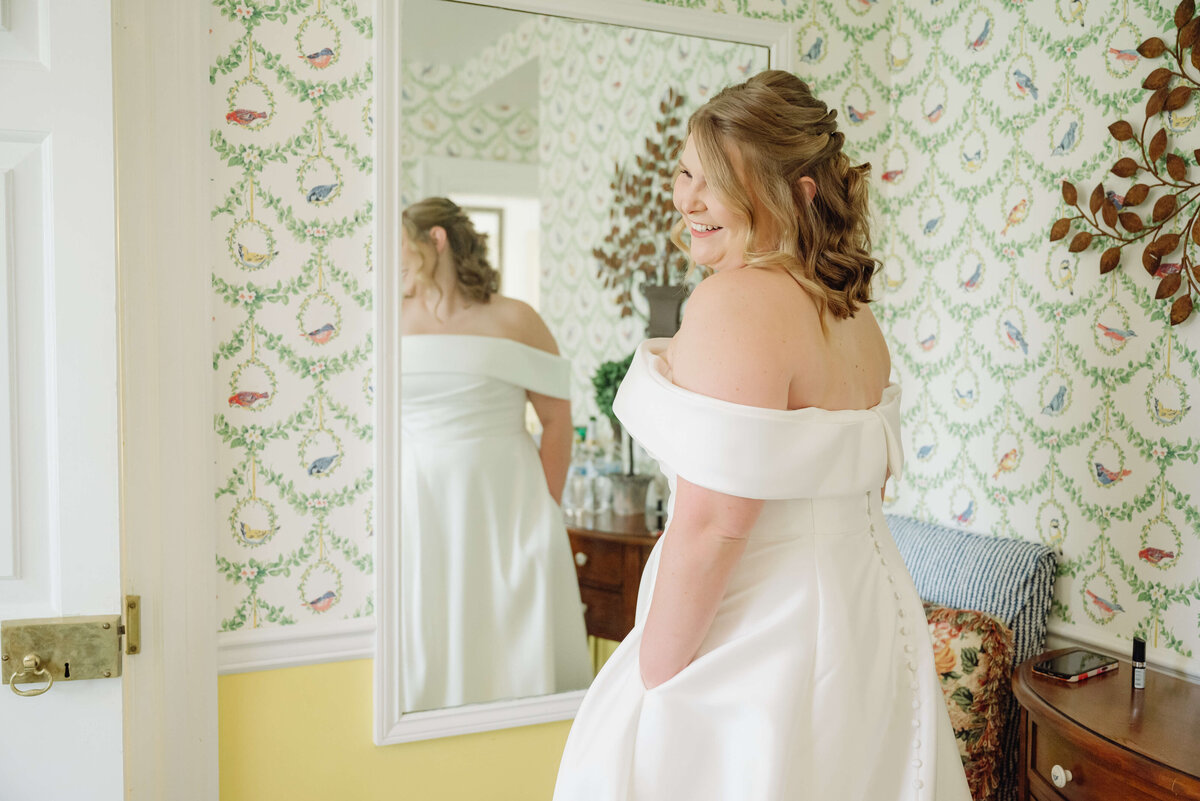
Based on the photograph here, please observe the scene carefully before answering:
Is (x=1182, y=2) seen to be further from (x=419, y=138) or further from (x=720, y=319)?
(x=419, y=138)

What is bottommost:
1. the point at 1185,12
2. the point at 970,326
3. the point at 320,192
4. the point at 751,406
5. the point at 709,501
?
the point at 709,501

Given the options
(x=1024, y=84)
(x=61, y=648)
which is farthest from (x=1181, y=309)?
(x=61, y=648)

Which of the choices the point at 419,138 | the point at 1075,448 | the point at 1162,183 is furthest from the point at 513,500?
the point at 1162,183

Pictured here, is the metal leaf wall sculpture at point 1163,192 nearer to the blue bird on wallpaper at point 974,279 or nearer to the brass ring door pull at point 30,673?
the blue bird on wallpaper at point 974,279

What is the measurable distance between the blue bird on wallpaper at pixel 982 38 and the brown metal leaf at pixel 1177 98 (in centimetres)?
54

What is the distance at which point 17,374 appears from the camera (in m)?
1.46

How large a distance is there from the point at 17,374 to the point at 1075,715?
1777 mm

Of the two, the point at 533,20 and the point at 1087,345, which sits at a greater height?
the point at 533,20

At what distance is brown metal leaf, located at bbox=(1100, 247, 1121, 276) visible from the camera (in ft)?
5.89

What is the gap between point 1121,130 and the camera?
5.82 ft

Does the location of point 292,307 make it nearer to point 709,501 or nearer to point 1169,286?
point 709,501

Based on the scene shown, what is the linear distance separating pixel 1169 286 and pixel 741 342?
40.2 inches

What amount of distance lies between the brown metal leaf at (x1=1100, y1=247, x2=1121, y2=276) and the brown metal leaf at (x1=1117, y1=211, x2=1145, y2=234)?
43 mm

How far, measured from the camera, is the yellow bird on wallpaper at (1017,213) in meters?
2.02
